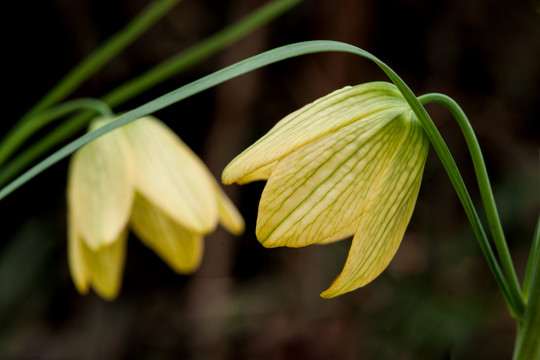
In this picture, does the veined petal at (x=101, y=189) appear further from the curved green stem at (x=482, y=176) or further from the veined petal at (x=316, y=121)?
the curved green stem at (x=482, y=176)

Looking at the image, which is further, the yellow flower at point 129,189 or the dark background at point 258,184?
the dark background at point 258,184

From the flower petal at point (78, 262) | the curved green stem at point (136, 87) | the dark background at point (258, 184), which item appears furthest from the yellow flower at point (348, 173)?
the dark background at point (258, 184)

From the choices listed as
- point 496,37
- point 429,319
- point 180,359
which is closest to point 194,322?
point 180,359

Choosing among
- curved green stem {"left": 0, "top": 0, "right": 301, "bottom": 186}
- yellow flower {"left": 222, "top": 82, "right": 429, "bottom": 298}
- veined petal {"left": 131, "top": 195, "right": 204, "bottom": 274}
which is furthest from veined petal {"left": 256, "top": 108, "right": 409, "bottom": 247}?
veined petal {"left": 131, "top": 195, "right": 204, "bottom": 274}

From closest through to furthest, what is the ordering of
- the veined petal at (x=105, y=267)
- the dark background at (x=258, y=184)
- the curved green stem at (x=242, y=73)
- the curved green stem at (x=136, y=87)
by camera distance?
1. the curved green stem at (x=242, y=73)
2. the curved green stem at (x=136, y=87)
3. the veined petal at (x=105, y=267)
4. the dark background at (x=258, y=184)

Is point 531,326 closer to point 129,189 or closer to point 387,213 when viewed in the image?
point 387,213

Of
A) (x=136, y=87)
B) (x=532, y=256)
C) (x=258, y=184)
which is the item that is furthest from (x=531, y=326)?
(x=258, y=184)

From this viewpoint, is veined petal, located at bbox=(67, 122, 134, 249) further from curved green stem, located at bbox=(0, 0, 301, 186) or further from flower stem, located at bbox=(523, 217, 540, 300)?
flower stem, located at bbox=(523, 217, 540, 300)

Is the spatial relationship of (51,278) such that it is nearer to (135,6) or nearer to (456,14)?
(135,6)
